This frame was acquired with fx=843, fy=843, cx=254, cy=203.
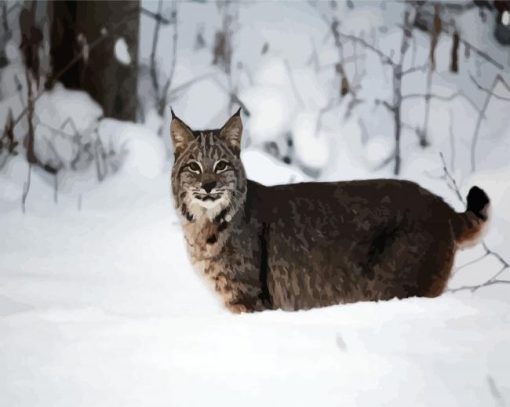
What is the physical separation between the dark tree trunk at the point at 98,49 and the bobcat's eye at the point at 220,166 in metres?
0.58

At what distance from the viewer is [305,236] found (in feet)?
5.38

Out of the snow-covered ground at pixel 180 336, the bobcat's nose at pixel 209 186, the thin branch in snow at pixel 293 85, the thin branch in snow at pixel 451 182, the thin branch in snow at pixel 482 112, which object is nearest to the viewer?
the snow-covered ground at pixel 180 336

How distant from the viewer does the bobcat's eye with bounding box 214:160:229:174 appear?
158cm

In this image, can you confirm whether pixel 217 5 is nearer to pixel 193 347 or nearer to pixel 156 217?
pixel 156 217

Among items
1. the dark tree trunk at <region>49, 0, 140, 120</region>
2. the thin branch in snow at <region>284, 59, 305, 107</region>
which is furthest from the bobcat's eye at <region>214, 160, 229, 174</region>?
the dark tree trunk at <region>49, 0, 140, 120</region>

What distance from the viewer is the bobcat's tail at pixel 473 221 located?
5.34ft

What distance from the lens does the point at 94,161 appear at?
6.82 feet

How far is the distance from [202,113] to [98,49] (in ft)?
1.32

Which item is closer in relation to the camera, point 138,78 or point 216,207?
point 216,207

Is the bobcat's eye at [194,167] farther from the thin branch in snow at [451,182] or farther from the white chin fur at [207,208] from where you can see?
the thin branch in snow at [451,182]

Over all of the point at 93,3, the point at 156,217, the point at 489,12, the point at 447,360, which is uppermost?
the point at 489,12

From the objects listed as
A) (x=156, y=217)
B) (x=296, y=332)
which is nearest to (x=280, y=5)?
(x=156, y=217)

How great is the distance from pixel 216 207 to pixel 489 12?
886mm

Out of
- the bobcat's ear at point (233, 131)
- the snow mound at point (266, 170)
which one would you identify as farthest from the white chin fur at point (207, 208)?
the snow mound at point (266, 170)
